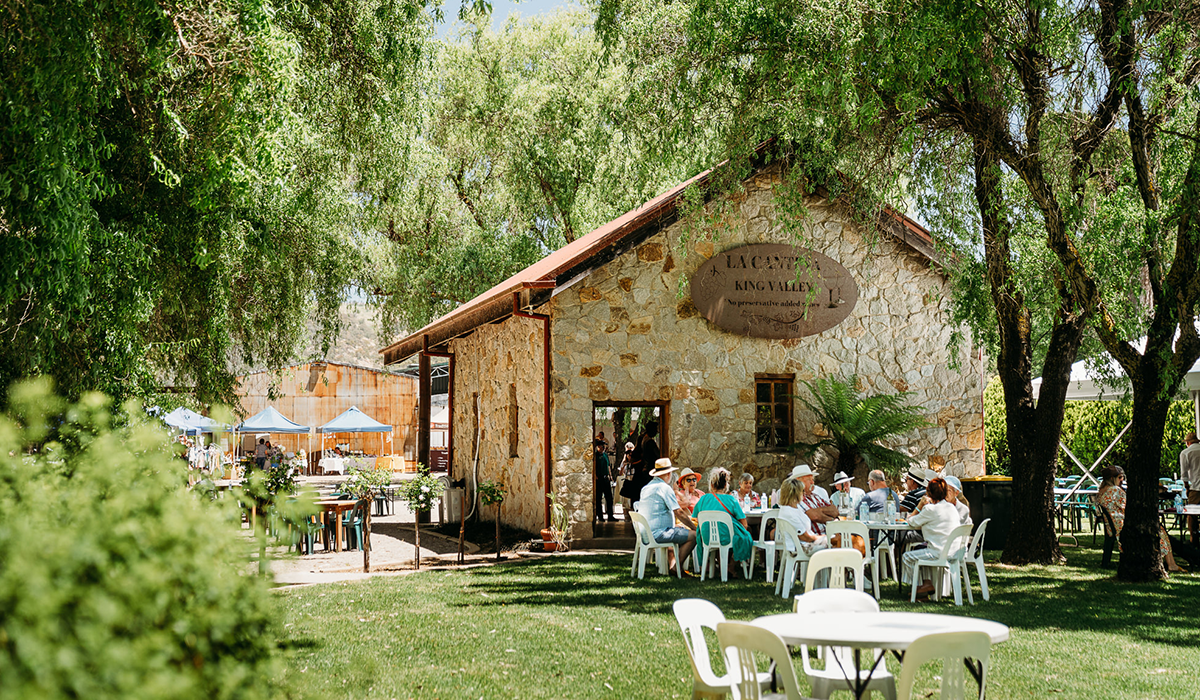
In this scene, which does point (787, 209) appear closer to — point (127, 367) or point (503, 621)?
point (503, 621)

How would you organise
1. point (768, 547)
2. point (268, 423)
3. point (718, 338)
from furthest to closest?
point (268, 423) → point (718, 338) → point (768, 547)

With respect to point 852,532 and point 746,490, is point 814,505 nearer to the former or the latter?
point 852,532

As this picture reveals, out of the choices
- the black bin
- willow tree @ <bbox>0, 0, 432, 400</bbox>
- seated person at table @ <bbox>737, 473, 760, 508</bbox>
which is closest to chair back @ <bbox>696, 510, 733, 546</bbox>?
seated person at table @ <bbox>737, 473, 760, 508</bbox>

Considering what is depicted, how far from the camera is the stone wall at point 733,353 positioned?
44.8 ft

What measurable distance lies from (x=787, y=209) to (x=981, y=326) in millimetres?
2819

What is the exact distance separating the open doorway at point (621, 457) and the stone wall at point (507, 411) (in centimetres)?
95

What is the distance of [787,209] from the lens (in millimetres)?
11672

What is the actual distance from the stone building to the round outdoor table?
7.99 metres

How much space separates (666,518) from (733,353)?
13.8ft

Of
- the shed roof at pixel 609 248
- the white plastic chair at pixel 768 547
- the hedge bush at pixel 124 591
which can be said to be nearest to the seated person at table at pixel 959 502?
the white plastic chair at pixel 768 547

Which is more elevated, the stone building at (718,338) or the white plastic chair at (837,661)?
the stone building at (718,338)

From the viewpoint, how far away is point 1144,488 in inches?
412

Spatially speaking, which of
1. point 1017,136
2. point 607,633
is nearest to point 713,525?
point 607,633

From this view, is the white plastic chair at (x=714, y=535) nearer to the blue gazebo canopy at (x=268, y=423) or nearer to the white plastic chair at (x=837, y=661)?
the white plastic chair at (x=837, y=661)
